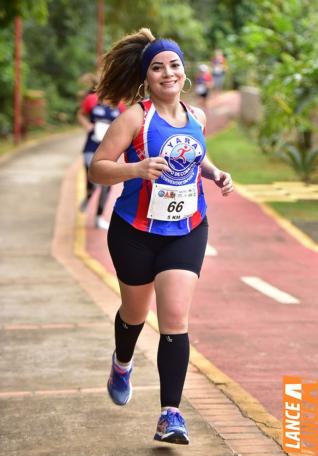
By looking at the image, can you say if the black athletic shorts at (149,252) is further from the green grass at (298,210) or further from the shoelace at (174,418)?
the green grass at (298,210)

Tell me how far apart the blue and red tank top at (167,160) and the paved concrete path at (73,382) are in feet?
3.29

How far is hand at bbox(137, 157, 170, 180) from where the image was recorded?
5098 mm

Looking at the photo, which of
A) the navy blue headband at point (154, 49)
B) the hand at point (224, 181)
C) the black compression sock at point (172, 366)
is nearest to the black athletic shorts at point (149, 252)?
the hand at point (224, 181)

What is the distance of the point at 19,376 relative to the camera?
6879 mm

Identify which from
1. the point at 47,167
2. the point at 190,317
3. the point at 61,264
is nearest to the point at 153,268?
the point at 190,317

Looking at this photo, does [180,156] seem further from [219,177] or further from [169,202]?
[219,177]

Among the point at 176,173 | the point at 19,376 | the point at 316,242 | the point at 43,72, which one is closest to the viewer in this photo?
the point at 176,173

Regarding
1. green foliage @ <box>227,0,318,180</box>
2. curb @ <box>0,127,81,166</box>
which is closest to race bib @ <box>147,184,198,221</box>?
green foliage @ <box>227,0,318,180</box>

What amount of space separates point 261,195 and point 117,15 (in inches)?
1150

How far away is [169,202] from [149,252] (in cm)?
27

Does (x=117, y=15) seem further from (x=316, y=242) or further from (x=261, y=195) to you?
(x=316, y=242)

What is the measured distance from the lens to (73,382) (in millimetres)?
6723

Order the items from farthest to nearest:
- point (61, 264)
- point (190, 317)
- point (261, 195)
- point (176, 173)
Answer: point (261, 195)
point (61, 264)
point (190, 317)
point (176, 173)

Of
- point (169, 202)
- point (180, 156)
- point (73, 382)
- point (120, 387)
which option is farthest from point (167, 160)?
point (73, 382)
